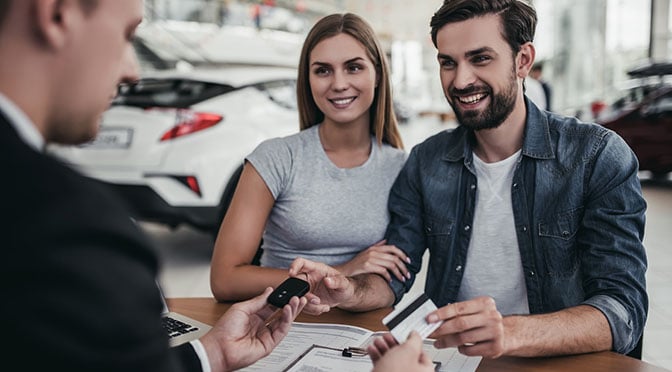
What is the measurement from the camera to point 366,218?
79.1 inches

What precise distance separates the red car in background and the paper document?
694 centimetres

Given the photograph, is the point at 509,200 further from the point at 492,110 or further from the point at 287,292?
the point at 287,292

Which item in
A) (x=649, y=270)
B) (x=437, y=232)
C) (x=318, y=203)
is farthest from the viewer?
(x=649, y=270)

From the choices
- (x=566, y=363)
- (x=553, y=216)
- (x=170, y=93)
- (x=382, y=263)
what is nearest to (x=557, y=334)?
(x=566, y=363)

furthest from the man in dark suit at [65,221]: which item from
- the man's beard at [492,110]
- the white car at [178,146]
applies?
the white car at [178,146]

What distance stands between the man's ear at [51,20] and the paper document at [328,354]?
2.59 ft

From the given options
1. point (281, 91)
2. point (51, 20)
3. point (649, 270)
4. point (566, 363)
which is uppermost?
point (51, 20)

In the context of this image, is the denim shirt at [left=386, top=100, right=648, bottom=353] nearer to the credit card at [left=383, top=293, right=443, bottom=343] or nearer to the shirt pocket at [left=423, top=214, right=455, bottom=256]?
the shirt pocket at [left=423, top=214, right=455, bottom=256]

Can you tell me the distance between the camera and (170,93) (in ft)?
13.6

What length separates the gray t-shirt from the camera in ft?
6.58

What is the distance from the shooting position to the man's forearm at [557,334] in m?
1.25

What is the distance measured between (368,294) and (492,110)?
62 cm

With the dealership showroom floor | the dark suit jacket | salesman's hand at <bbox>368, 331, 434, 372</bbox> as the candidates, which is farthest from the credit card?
the dealership showroom floor

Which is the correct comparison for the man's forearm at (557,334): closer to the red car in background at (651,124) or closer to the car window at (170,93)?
the car window at (170,93)
